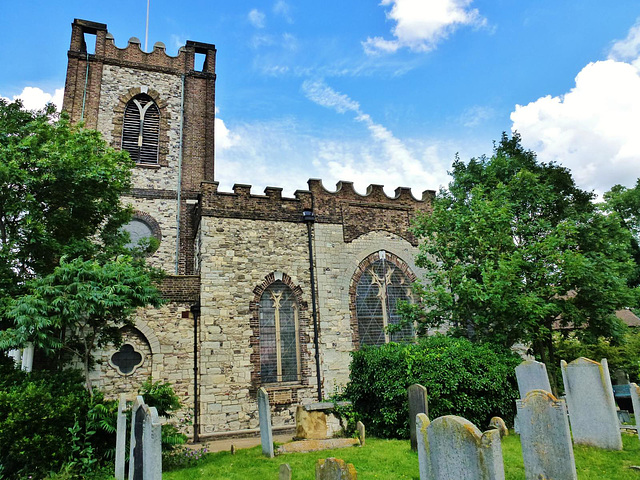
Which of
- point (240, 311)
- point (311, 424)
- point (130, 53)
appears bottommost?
point (311, 424)

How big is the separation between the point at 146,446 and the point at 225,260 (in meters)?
8.58

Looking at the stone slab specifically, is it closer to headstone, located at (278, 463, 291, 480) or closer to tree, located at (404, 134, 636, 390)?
headstone, located at (278, 463, 291, 480)

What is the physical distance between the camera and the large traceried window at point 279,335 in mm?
14414

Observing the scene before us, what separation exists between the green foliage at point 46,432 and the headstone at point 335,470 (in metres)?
5.05

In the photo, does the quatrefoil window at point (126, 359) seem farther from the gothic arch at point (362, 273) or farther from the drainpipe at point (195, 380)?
the gothic arch at point (362, 273)

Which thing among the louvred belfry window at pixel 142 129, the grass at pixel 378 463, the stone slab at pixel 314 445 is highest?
the louvred belfry window at pixel 142 129

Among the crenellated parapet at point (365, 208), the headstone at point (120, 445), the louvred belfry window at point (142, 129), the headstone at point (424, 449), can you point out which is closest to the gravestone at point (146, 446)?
the headstone at point (120, 445)

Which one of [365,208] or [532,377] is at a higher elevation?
[365,208]

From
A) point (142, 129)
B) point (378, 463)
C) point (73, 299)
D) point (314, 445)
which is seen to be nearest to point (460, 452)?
point (378, 463)

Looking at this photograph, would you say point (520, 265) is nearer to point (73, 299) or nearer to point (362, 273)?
point (362, 273)

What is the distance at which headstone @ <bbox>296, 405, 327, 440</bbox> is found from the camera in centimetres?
1042

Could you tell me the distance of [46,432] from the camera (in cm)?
808

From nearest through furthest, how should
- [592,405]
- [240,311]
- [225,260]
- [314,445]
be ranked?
[592,405], [314,445], [240,311], [225,260]

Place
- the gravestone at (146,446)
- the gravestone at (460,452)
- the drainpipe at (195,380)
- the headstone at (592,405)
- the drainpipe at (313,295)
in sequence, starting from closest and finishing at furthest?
1. the gravestone at (460,452)
2. the gravestone at (146,446)
3. the headstone at (592,405)
4. the drainpipe at (195,380)
5. the drainpipe at (313,295)
